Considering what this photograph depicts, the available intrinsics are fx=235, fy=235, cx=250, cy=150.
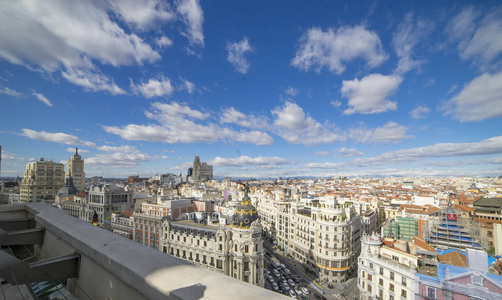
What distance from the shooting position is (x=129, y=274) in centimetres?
273

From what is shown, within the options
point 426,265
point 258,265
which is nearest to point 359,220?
point 426,265

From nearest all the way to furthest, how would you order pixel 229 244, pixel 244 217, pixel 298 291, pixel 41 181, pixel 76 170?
pixel 244 217
pixel 229 244
pixel 298 291
pixel 41 181
pixel 76 170

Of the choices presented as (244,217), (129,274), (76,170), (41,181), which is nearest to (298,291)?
(244,217)

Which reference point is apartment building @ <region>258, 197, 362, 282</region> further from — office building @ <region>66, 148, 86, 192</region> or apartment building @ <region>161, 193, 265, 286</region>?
office building @ <region>66, 148, 86, 192</region>

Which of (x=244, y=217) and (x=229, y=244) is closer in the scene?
(x=244, y=217)

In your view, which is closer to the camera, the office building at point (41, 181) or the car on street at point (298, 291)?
the car on street at point (298, 291)

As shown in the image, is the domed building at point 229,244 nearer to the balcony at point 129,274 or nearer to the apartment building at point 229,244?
the apartment building at point 229,244

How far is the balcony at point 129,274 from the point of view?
2244 millimetres

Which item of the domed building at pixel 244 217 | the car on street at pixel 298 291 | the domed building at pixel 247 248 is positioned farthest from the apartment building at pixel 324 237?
the domed building at pixel 244 217

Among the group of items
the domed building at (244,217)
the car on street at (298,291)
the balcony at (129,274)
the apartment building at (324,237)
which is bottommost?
the car on street at (298,291)

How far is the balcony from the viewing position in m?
2.24

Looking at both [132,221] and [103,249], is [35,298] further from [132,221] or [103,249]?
[132,221]

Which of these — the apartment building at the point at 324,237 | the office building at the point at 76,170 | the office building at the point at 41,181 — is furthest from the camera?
the office building at the point at 76,170

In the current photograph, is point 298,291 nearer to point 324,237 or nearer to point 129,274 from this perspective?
point 324,237
